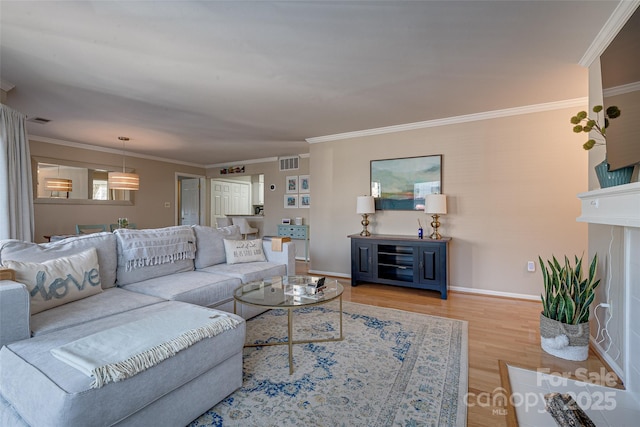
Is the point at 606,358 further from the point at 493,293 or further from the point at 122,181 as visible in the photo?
the point at 122,181

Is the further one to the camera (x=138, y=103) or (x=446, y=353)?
(x=138, y=103)

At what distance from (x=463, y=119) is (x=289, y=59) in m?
2.53

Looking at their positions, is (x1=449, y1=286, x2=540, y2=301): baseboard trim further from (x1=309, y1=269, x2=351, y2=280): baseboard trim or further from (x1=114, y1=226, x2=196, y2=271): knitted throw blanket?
(x1=114, y1=226, x2=196, y2=271): knitted throw blanket

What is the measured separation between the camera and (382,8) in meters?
1.75

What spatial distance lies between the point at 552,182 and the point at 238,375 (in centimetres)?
380

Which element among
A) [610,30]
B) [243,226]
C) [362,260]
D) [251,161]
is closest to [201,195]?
[251,161]

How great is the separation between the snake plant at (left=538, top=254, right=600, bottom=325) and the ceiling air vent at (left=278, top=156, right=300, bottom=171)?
4.84 metres

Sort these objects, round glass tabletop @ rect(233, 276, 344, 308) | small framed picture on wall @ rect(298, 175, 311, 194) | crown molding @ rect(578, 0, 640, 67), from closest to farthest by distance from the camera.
A: 1. crown molding @ rect(578, 0, 640, 67)
2. round glass tabletop @ rect(233, 276, 344, 308)
3. small framed picture on wall @ rect(298, 175, 311, 194)

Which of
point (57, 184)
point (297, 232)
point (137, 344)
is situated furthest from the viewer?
point (297, 232)

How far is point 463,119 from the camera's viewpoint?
147 inches

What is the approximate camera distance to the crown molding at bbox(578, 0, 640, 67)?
171 centimetres

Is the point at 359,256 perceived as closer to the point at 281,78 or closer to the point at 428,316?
the point at 428,316

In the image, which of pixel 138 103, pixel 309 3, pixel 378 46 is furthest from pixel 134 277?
pixel 378 46

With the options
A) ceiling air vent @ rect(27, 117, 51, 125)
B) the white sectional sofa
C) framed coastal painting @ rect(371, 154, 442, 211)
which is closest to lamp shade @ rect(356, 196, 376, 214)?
framed coastal painting @ rect(371, 154, 442, 211)
